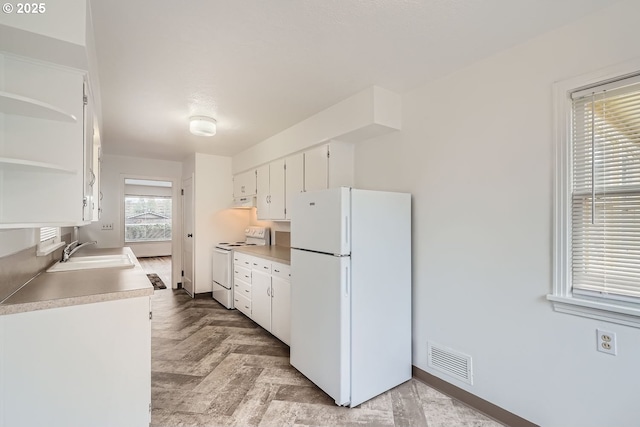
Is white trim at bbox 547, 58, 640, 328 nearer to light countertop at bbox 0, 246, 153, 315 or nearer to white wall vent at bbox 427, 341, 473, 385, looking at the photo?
white wall vent at bbox 427, 341, 473, 385

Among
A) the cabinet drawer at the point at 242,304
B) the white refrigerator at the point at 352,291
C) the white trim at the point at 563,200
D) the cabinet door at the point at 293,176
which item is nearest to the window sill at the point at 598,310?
the white trim at the point at 563,200

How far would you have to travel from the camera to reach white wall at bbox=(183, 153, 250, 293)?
16.1ft

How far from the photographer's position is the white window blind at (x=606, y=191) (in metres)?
1.54

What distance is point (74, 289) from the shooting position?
1.67m

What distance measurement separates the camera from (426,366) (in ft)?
8.04

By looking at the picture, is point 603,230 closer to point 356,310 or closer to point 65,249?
point 356,310

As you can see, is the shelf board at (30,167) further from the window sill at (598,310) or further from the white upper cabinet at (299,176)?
the window sill at (598,310)

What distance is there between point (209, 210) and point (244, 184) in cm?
79

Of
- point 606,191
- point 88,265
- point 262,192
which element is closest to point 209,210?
point 262,192

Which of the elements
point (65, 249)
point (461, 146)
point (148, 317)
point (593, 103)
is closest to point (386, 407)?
point (148, 317)

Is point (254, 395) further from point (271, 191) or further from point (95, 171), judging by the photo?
point (271, 191)

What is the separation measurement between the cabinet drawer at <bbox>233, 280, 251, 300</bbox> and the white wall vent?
229 cm

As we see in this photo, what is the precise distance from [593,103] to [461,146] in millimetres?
745

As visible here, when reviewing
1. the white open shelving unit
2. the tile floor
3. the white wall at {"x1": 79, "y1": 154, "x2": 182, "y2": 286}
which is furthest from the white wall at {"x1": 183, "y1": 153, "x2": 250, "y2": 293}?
the white open shelving unit
